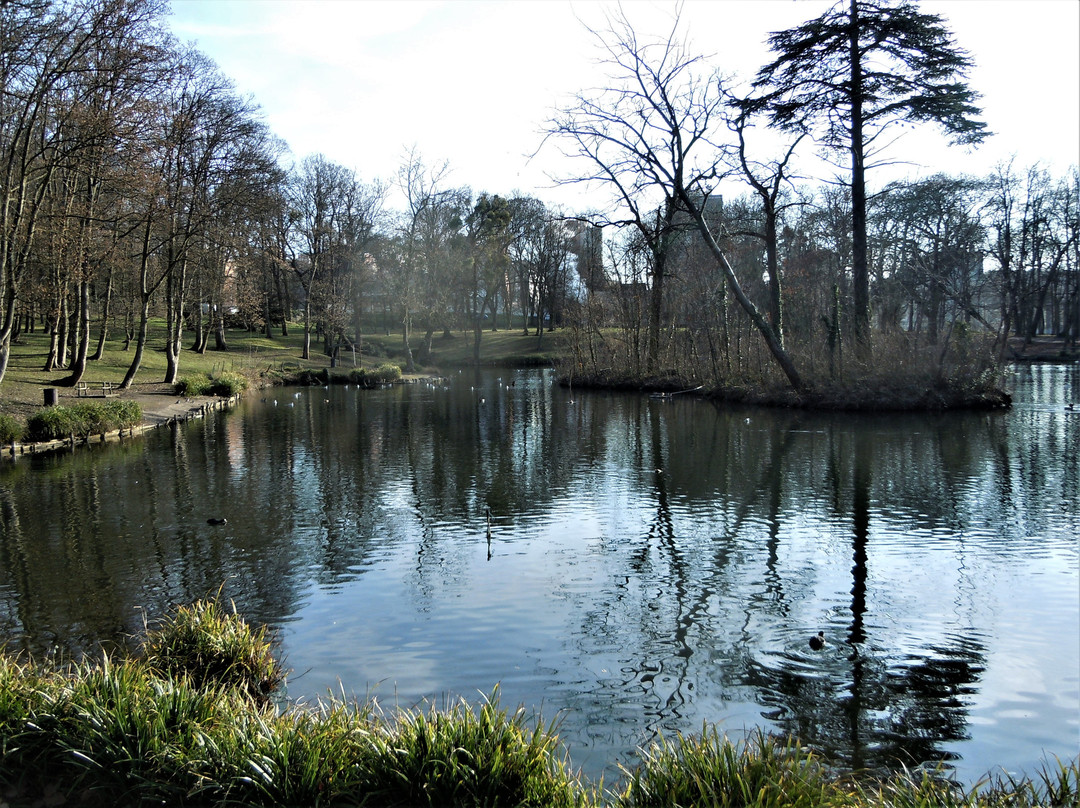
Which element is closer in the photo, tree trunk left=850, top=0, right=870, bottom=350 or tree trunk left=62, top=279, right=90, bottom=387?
tree trunk left=850, top=0, right=870, bottom=350

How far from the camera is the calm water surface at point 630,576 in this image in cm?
604

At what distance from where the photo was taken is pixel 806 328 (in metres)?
34.4

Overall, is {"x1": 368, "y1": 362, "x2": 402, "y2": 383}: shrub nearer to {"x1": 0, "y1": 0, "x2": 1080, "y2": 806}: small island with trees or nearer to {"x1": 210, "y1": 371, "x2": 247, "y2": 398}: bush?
{"x1": 0, "y1": 0, "x2": 1080, "y2": 806}: small island with trees

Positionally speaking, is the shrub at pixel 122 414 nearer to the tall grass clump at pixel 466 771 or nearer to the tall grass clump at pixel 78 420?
the tall grass clump at pixel 78 420

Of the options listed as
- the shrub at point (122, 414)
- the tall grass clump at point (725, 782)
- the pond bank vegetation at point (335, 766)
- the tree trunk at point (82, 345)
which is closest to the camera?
the tall grass clump at point (725, 782)

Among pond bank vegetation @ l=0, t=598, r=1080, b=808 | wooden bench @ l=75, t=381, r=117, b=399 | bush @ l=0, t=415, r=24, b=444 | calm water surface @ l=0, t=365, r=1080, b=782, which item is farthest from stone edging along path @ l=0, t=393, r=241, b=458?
pond bank vegetation @ l=0, t=598, r=1080, b=808

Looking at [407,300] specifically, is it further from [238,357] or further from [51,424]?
[51,424]

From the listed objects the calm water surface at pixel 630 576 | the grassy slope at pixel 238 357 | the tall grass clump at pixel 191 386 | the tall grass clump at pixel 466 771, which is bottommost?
the calm water surface at pixel 630 576

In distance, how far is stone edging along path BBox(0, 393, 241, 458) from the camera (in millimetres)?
18672

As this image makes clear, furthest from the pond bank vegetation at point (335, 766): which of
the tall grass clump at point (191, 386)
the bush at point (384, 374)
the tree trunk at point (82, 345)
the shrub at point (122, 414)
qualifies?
the bush at point (384, 374)

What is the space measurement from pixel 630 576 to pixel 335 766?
17.9 ft

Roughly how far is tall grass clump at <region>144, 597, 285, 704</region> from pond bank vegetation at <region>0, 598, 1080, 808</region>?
1.37 metres

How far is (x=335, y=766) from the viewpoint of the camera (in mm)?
4055

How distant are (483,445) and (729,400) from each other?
12.6m
